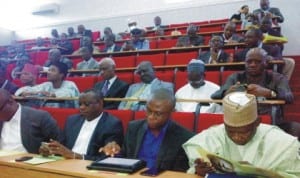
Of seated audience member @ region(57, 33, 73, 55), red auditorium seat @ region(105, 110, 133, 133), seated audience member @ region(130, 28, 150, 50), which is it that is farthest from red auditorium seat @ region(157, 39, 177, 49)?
red auditorium seat @ region(105, 110, 133, 133)

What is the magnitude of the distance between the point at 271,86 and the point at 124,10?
669 cm

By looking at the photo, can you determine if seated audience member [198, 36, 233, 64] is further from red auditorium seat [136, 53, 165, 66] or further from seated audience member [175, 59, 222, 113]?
seated audience member [175, 59, 222, 113]

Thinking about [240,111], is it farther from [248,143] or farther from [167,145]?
[167,145]

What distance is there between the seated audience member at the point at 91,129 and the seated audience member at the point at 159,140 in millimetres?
348

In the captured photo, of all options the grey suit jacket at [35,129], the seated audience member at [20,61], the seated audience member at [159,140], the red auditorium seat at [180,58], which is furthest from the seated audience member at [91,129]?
the seated audience member at [20,61]

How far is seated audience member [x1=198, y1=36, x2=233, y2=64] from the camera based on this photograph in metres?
4.25

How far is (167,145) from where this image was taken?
1.88 metres

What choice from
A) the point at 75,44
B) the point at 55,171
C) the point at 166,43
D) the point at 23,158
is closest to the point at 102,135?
the point at 23,158

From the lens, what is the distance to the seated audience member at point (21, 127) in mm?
2117

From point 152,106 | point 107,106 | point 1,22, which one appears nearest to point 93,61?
point 107,106

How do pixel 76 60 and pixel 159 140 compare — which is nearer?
pixel 159 140

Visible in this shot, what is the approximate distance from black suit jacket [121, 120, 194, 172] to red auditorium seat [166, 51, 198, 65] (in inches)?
106

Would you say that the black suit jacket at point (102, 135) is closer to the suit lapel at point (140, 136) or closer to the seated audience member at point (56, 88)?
the suit lapel at point (140, 136)

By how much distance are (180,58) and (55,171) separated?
3473 mm
